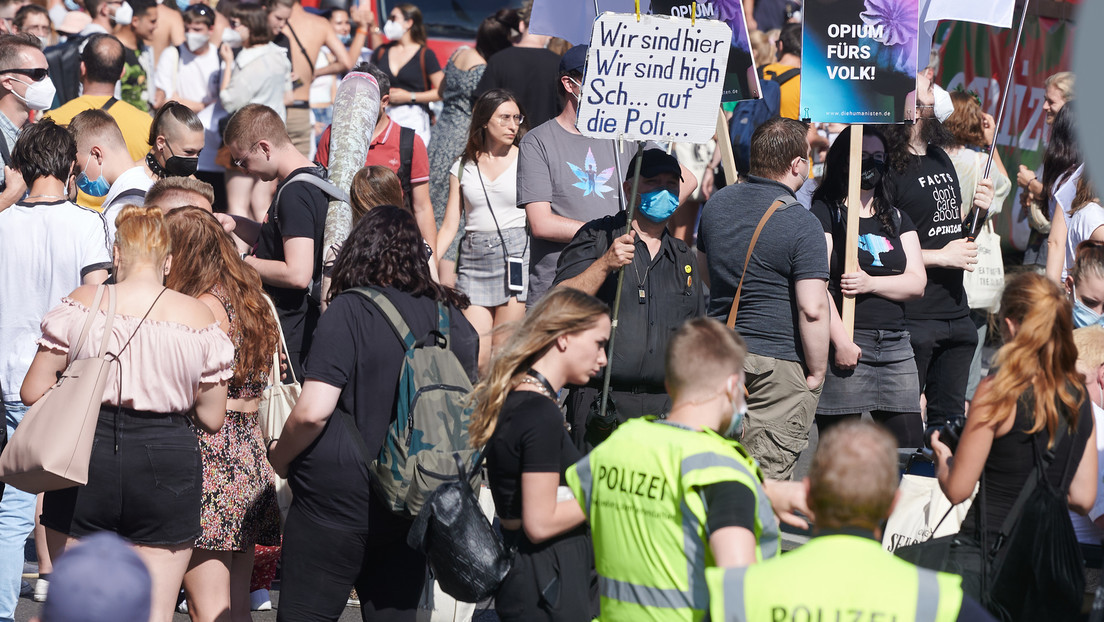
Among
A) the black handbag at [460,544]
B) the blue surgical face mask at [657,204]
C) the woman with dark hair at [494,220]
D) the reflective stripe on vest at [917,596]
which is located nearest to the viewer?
the reflective stripe on vest at [917,596]

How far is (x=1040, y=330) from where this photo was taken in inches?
152

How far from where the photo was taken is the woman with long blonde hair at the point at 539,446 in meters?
3.77

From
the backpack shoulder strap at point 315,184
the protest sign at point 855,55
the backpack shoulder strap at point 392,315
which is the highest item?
the protest sign at point 855,55

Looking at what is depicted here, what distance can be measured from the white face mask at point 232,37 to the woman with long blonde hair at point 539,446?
9.15 m

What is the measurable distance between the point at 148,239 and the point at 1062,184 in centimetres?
513

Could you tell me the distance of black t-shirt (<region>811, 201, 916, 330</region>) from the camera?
609cm

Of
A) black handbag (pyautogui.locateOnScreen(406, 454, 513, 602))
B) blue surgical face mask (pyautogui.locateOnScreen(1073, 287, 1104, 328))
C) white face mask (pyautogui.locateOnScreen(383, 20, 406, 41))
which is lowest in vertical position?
black handbag (pyautogui.locateOnScreen(406, 454, 513, 602))

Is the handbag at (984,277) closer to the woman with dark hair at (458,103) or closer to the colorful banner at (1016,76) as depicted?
the colorful banner at (1016,76)

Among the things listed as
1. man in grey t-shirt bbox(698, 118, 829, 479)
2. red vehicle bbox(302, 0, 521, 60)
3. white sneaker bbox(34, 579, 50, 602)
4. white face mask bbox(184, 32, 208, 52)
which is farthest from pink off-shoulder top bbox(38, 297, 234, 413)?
red vehicle bbox(302, 0, 521, 60)

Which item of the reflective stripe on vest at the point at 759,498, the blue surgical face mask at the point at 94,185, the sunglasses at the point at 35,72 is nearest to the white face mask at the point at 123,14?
the sunglasses at the point at 35,72

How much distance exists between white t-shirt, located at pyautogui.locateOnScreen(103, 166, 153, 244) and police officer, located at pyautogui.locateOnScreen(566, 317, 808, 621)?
389cm

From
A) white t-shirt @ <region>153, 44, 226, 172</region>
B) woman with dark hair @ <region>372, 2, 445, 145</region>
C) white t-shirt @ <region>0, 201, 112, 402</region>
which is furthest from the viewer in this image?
white t-shirt @ <region>153, 44, 226, 172</region>

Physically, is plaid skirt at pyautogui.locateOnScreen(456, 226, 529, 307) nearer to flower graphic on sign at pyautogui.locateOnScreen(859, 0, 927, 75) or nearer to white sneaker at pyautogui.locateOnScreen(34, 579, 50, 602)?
flower graphic on sign at pyautogui.locateOnScreen(859, 0, 927, 75)

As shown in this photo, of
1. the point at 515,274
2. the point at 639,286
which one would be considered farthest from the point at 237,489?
the point at 515,274
